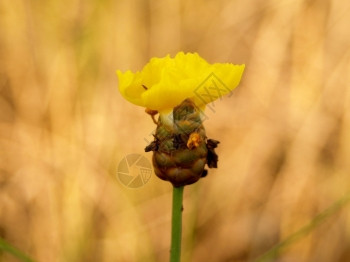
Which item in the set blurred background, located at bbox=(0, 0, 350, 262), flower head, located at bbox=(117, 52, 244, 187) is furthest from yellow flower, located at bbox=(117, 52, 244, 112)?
blurred background, located at bbox=(0, 0, 350, 262)

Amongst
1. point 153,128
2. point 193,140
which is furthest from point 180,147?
point 153,128

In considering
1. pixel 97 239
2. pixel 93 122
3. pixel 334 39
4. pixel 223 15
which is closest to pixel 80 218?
pixel 97 239

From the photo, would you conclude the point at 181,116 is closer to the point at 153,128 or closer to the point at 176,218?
the point at 176,218

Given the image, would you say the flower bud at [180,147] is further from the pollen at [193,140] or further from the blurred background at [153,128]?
the blurred background at [153,128]

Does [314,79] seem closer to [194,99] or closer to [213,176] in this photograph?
[213,176]

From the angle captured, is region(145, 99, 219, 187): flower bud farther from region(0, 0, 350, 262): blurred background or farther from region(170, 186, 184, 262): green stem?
region(0, 0, 350, 262): blurred background
